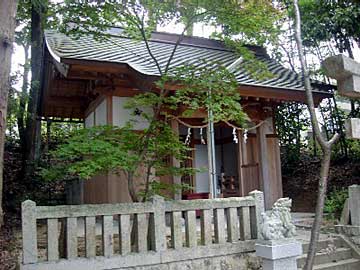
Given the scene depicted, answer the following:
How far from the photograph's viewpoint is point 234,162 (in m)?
11.1

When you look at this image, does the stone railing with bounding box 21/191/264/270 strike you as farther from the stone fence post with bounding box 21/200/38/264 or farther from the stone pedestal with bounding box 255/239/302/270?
the stone pedestal with bounding box 255/239/302/270

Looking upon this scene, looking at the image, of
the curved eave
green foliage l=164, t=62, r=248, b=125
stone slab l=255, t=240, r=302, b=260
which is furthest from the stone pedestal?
the curved eave

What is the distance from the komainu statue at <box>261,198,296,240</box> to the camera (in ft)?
14.6

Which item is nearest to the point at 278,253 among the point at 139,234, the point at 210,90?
the point at 139,234

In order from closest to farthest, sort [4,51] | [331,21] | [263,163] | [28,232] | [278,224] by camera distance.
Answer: [4,51]
[28,232]
[278,224]
[263,163]
[331,21]

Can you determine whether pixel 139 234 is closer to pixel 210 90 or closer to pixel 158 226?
pixel 158 226

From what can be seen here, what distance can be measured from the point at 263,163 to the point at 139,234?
5.09 m

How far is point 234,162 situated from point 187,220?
668cm

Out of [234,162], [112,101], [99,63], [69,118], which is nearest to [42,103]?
[69,118]

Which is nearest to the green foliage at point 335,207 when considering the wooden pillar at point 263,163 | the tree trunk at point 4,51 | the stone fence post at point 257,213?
the wooden pillar at point 263,163

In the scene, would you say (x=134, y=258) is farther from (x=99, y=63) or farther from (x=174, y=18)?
(x=99, y=63)

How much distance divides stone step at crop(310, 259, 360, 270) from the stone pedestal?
861mm

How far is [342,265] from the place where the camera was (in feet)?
17.4

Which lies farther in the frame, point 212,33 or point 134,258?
point 212,33
